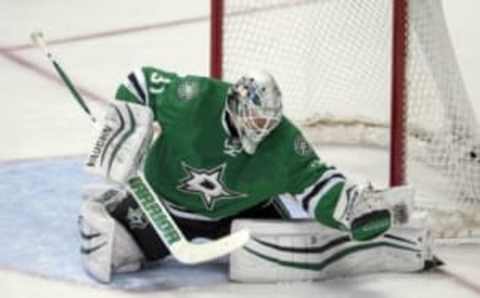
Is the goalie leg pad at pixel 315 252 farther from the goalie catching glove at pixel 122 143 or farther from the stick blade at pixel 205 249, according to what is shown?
the goalie catching glove at pixel 122 143

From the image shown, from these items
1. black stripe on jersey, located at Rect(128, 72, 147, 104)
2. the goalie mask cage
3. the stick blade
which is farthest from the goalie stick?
the goalie mask cage

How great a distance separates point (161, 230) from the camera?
6.81 ft

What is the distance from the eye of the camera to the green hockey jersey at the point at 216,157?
6.88 feet

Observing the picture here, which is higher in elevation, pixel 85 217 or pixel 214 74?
pixel 214 74

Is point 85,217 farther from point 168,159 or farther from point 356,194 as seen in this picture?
point 356,194

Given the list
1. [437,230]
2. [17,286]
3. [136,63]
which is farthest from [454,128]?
[136,63]

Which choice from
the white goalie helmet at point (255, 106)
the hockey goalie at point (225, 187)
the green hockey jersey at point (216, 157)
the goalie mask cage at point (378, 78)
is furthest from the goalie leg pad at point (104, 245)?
the goalie mask cage at point (378, 78)

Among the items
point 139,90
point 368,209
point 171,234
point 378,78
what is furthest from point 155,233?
point 378,78

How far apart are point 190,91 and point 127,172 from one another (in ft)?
0.56

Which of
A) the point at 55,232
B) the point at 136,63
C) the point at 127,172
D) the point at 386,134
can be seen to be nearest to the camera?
the point at 127,172

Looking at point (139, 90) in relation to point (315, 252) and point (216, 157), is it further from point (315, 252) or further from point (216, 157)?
point (315, 252)

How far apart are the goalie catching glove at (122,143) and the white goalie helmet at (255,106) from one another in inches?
5.8

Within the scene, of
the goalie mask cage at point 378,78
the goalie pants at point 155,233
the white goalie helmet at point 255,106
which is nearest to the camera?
the white goalie helmet at point 255,106

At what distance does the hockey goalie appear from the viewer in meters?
2.08
